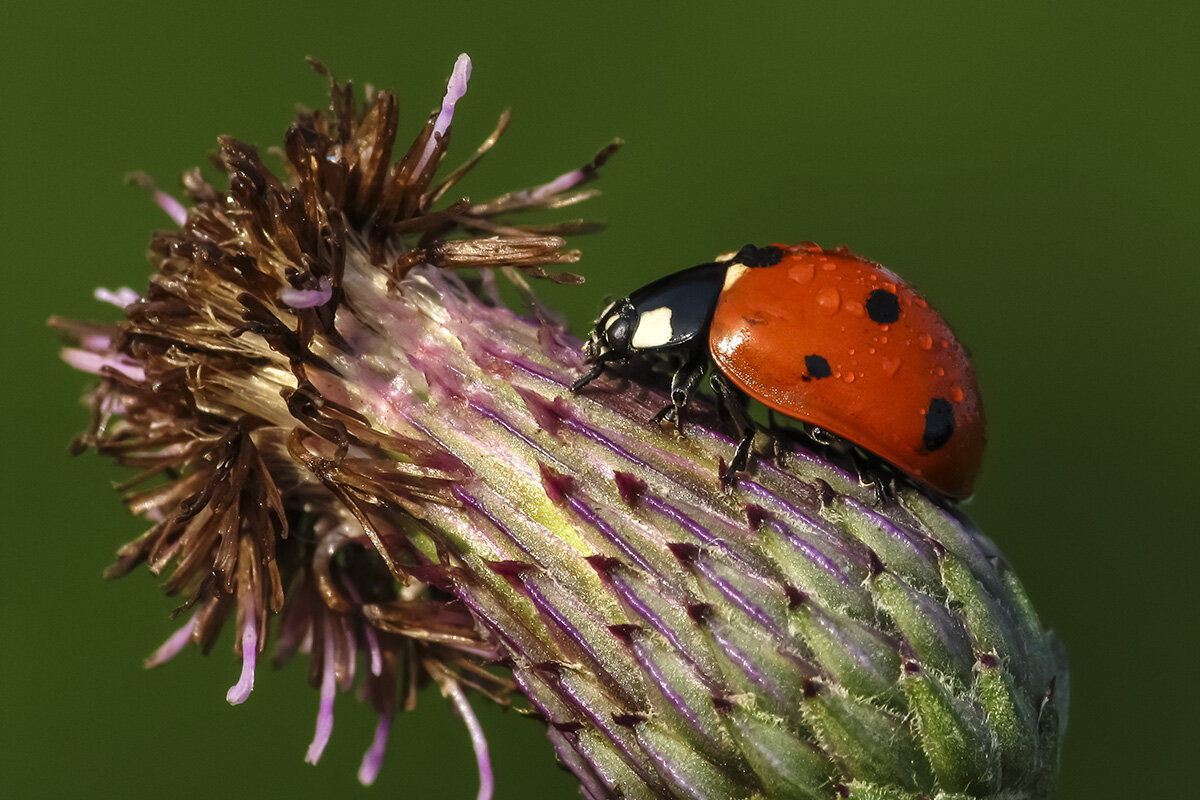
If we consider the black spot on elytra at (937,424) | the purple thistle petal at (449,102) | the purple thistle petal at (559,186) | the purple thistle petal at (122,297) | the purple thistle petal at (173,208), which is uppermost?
the purple thistle petal at (449,102)

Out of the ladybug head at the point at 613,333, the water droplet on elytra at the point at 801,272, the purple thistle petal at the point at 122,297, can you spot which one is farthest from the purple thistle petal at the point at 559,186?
the purple thistle petal at the point at 122,297

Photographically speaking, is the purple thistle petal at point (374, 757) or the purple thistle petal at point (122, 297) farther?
the purple thistle petal at point (122, 297)

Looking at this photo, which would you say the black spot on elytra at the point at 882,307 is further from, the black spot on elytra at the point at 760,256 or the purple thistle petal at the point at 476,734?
the purple thistle petal at the point at 476,734

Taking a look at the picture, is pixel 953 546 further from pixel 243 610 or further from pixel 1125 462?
pixel 1125 462

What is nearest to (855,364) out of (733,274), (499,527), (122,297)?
(733,274)

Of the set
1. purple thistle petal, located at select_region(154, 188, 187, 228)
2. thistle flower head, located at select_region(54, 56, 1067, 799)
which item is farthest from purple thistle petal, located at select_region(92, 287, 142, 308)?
purple thistle petal, located at select_region(154, 188, 187, 228)

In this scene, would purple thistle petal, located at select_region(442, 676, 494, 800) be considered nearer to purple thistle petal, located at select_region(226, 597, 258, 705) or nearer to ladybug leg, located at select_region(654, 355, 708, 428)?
purple thistle petal, located at select_region(226, 597, 258, 705)

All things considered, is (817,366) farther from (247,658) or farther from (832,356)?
(247,658)
